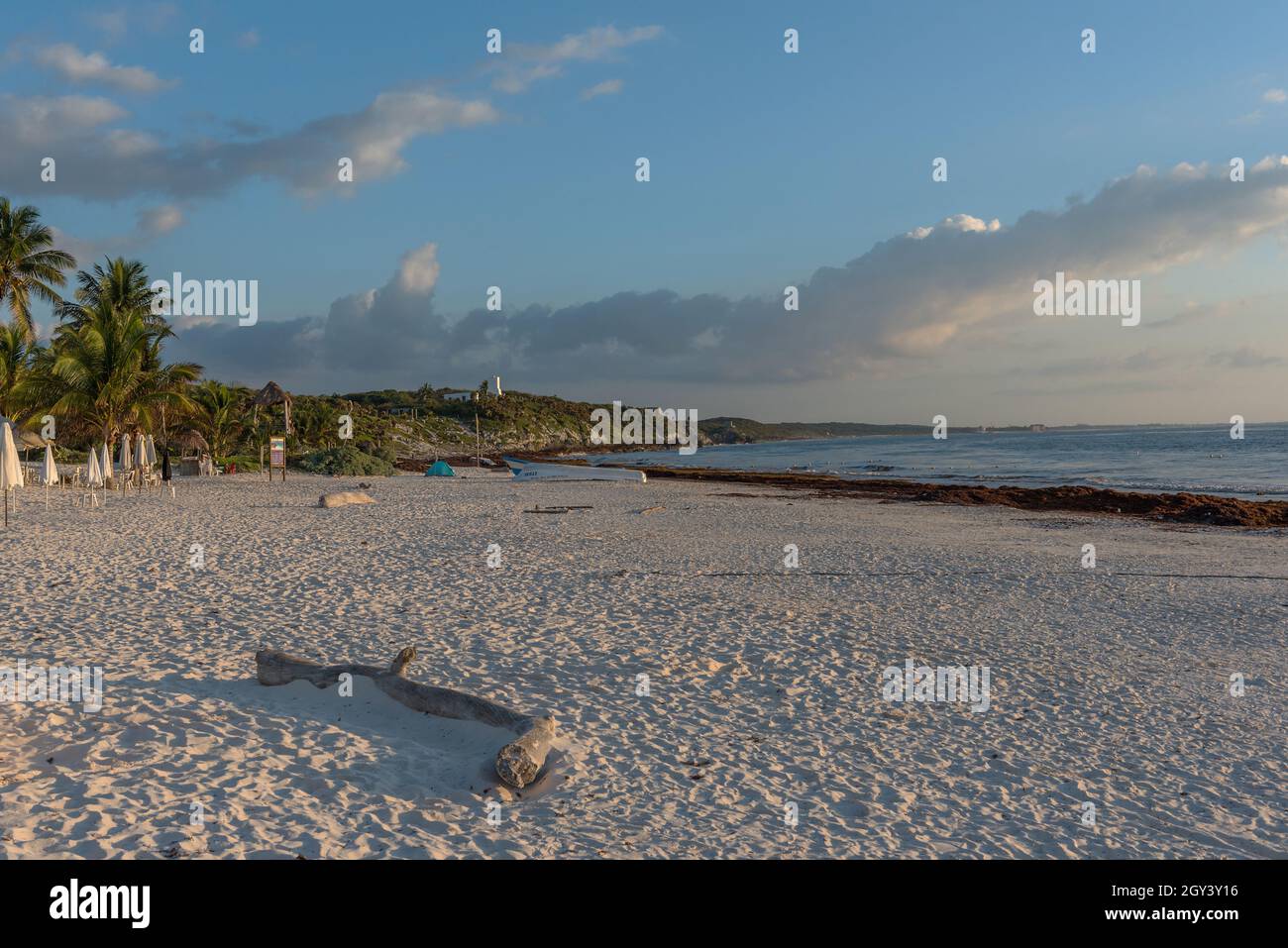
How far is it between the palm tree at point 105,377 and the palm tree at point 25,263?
6982 mm

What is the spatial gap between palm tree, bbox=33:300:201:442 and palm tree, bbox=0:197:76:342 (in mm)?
6982

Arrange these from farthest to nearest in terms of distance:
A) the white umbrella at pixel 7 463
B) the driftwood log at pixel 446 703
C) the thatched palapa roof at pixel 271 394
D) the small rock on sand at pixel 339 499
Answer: the thatched palapa roof at pixel 271 394 < the small rock on sand at pixel 339 499 < the white umbrella at pixel 7 463 < the driftwood log at pixel 446 703

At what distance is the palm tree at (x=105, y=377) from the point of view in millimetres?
25031

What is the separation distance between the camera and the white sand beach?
4.12m

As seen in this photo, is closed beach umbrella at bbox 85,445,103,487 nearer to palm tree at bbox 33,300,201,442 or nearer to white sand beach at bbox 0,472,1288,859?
palm tree at bbox 33,300,201,442

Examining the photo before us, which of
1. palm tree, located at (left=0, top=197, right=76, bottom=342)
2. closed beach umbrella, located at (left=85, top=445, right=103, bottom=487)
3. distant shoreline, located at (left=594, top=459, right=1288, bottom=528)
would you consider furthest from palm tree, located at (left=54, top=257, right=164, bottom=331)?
distant shoreline, located at (left=594, top=459, right=1288, bottom=528)

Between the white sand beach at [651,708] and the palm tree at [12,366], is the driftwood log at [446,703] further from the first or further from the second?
the palm tree at [12,366]

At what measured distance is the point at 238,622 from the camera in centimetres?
811

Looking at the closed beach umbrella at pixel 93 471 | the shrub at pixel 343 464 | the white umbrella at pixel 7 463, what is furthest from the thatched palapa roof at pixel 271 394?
the white umbrella at pixel 7 463

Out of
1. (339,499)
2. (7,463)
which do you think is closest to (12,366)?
(339,499)

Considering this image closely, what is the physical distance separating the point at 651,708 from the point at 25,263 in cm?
3762

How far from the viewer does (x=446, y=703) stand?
5477 mm
